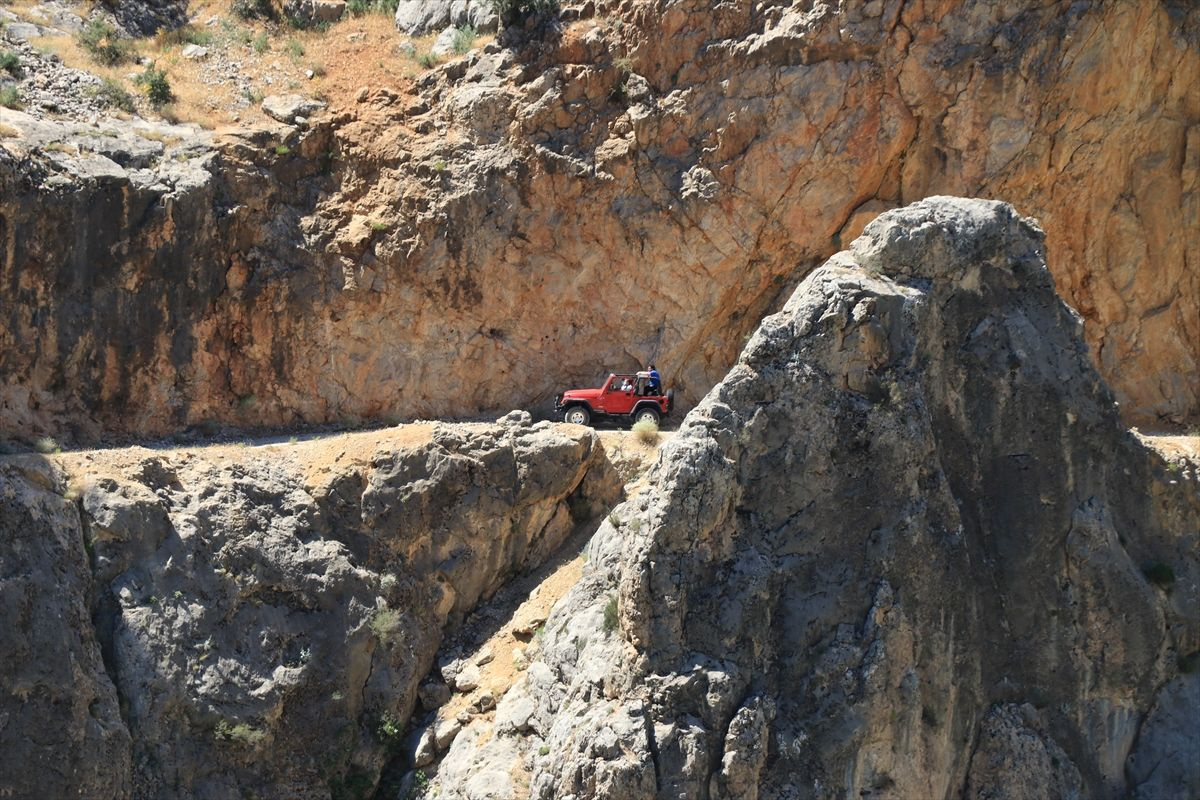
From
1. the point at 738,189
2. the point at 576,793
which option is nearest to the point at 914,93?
the point at 738,189

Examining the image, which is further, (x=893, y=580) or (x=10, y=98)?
(x=10, y=98)

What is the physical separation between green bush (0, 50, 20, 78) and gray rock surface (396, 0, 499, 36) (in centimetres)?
931

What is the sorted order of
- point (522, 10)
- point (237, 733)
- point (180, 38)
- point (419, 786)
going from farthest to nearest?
point (180, 38), point (522, 10), point (419, 786), point (237, 733)

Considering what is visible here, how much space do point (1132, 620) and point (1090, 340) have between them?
33.0ft

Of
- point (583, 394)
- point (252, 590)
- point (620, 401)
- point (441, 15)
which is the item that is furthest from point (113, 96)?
point (252, 590)

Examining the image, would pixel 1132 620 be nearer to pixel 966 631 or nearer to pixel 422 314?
pixel 966 631

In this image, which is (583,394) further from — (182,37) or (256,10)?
(256,10)

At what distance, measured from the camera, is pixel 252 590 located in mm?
20516

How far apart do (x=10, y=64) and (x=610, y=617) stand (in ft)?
61.3

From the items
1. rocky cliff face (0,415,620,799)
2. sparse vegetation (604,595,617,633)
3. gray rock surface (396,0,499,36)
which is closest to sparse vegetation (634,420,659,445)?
rocky cliff face (0,415,620,799)

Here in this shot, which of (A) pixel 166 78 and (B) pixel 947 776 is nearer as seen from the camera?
(B) pixel 947 776

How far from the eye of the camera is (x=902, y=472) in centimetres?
1773

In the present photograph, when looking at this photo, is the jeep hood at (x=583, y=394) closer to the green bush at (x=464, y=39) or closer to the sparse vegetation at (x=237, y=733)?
the green bush at (x=464, y=39)

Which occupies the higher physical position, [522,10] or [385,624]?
[522,10]
